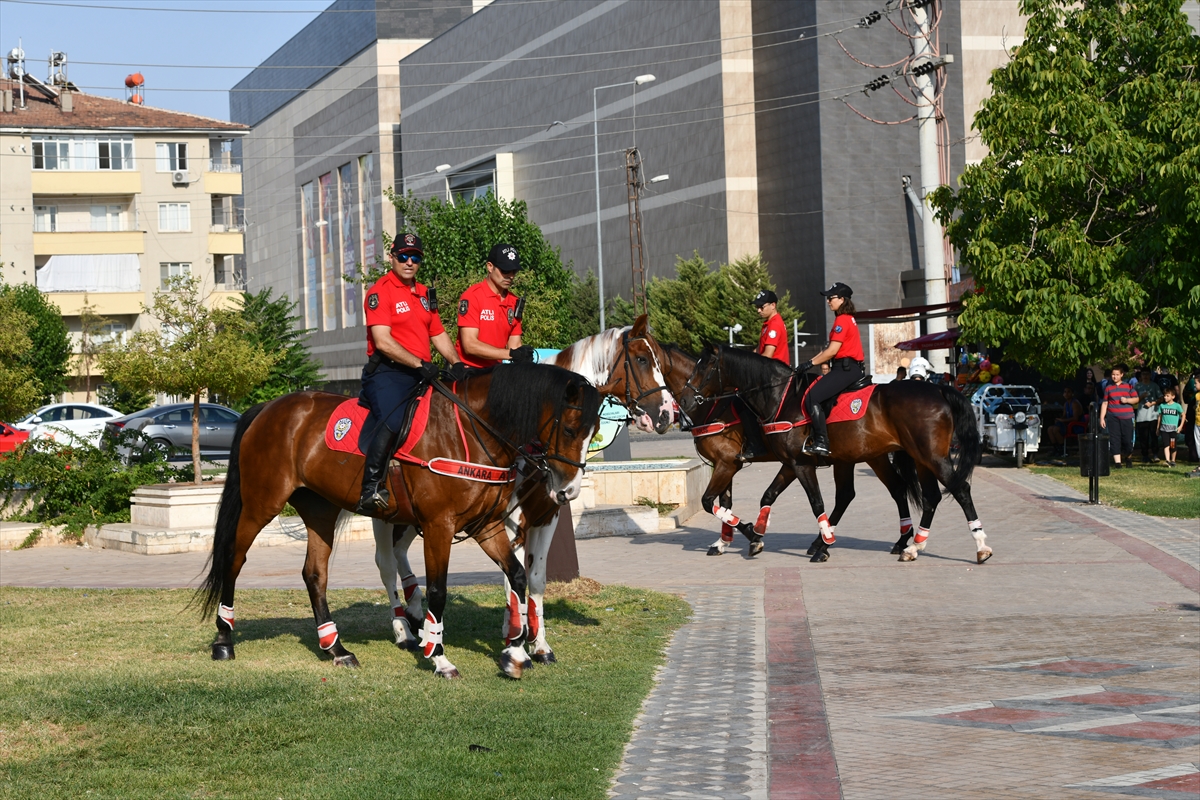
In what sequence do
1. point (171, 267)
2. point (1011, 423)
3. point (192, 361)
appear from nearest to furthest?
point (192, 361) < point (1011, 423) < point (171, 267)

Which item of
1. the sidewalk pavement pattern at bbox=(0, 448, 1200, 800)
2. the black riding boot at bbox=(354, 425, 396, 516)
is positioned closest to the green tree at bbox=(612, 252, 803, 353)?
the sidewalk pavement pattern at bbox=(0, 448, 1200, 800)

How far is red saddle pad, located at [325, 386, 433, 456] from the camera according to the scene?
8.32 meters

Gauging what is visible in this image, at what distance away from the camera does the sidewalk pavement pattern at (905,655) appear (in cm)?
632

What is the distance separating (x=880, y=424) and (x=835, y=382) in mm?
656

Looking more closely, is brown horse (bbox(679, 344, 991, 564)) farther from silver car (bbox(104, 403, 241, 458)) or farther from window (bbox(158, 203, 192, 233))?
window (bbox(158, 203, 192, 233))

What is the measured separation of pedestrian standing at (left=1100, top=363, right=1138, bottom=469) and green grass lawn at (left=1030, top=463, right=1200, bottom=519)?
1.72 ft

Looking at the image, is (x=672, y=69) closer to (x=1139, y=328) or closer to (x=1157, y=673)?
(x=1139, y=328)

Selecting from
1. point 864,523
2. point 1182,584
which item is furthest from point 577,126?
point 1182,584

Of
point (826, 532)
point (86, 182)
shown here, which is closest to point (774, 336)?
point (826, 532)

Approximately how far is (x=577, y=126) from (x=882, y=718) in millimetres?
72522

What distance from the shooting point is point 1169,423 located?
25.6m

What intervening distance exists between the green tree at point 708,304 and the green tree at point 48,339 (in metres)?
25.0

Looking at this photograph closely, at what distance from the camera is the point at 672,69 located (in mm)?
68625

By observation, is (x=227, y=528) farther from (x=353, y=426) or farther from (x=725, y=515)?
(x=725, y=515)
